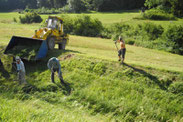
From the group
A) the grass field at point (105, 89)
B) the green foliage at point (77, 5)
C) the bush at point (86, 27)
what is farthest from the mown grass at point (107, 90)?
the green foliage at point (77, 5)

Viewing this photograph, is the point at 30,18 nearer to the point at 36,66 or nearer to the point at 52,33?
the point at 52,33

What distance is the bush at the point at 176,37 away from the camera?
2120cm

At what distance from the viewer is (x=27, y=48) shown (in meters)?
10.7

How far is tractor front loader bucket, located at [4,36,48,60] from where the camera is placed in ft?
33.7

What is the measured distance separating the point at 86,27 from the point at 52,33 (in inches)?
756

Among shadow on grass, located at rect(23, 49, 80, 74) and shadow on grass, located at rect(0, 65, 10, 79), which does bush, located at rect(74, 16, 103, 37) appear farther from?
shadow on grass, located at rect(0, 65, 10, 79)

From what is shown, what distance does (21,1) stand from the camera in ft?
299

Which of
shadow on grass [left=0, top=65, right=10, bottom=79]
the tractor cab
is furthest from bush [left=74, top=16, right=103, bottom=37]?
shadow on grass [left=0, top=65, right=10, bottom=79]

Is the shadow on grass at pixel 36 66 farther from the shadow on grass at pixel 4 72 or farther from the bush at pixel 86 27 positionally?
the bush at pixel 86 27

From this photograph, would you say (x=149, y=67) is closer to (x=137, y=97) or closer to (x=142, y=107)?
(x=137, y=97)

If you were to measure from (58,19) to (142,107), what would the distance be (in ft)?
33.2

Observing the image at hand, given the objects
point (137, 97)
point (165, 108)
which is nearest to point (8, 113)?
point (137, 97)

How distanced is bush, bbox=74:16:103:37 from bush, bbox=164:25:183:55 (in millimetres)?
12863

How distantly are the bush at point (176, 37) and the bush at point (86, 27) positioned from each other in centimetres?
1286
